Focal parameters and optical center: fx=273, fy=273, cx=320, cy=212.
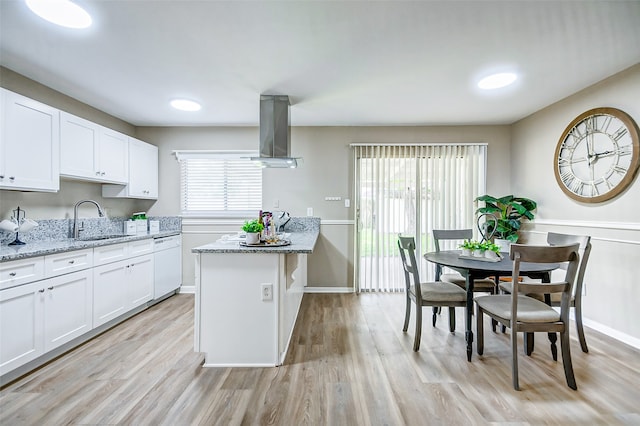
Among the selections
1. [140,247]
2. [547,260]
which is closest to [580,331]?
[547,260]

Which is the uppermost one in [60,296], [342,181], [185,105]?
[185,105]

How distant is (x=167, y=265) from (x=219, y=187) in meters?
1.27

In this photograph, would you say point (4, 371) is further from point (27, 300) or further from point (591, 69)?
point (591, 69)

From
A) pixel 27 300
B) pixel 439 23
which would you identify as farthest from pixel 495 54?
pixel 27 300

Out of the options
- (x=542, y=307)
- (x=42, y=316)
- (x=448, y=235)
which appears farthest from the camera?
(x=448, y=235)

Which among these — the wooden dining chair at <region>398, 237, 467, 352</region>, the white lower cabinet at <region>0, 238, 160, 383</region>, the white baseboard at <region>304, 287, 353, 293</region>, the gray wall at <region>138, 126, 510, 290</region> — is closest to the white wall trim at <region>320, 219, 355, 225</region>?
the gray wall at <region>138, 126, 510, 290</region>

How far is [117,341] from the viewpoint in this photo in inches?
99.1

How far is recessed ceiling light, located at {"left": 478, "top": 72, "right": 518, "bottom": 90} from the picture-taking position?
2486 millimetres

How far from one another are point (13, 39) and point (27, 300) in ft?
6.21

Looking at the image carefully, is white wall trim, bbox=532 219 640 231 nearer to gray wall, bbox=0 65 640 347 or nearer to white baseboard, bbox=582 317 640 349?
gray wall, bbox=0 65 640 347

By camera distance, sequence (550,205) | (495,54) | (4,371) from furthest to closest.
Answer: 1. (550,205)
2. (495,54)
3. (4,371)

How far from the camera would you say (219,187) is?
404 cm

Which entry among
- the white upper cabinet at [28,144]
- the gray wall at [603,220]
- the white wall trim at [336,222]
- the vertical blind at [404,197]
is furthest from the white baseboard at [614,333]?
the white upper cabinet at [28,144]

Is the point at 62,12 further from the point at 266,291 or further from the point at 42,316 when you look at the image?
the point at 266,291
